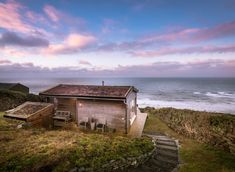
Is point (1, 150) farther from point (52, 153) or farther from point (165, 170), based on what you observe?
point (165, 170)

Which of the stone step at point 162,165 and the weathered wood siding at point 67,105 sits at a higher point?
the weathered wood siding at point 67,105

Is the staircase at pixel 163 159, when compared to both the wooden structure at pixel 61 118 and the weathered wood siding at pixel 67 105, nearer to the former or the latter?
the weathered wood siding at pixel 67 105

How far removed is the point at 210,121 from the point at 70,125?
1397cm

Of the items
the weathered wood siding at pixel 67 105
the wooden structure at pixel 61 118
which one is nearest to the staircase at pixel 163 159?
the weathered wood siding at pixel 67 105

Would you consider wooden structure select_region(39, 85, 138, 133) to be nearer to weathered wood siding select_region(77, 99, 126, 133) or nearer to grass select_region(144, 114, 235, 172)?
weathered wood siding select_region(77, 99, 126, 133)

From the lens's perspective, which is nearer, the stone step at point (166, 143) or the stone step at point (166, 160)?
the stone step at point (166, 160)

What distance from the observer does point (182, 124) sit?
55.2 ft

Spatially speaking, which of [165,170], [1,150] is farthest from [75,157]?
[165,170]

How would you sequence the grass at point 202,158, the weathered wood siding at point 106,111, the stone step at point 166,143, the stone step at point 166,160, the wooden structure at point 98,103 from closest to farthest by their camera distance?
the grass at point 202,158, the stone step at point 166,160, the stone step at point 166,143, the wooden structure at point 98,103, the weathered wood siding at point 106,111

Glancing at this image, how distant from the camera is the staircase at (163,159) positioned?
9.20 m

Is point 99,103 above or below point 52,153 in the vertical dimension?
above

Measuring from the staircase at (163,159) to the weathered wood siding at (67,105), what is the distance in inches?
A: 331

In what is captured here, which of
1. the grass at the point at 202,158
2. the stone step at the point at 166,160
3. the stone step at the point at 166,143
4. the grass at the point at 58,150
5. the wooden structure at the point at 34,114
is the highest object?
the wooden structure at the point at 34,114

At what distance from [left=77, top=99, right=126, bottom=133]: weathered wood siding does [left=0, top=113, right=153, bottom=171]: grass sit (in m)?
3.05
